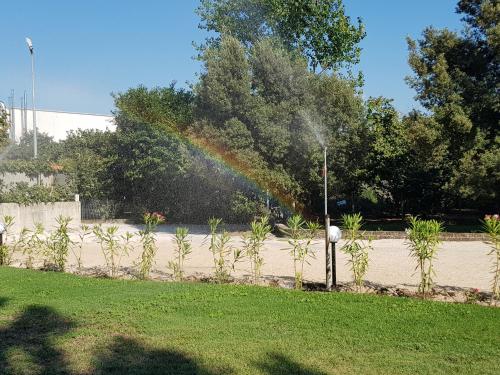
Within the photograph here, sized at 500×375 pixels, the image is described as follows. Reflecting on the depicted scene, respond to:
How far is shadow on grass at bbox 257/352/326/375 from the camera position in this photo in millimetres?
4183

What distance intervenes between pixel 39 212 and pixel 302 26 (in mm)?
16793

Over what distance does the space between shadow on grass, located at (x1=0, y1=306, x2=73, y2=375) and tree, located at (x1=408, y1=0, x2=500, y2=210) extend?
1499cm

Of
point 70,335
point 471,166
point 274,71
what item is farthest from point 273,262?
point 274,71

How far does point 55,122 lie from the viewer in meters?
50.4

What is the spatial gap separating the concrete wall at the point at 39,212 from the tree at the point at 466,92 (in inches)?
541

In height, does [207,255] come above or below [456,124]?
below

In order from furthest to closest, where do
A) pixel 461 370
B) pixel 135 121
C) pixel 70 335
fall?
1. pixel 135 121
2. pixel 70 335
3. pixel 461 370

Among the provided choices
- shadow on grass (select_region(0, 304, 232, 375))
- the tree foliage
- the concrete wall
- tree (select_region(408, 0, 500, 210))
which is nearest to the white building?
the tree foliage

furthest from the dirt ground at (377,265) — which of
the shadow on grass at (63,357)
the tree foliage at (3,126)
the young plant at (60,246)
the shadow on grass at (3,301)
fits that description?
the tree foliage at (3,126)

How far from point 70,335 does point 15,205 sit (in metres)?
16.8

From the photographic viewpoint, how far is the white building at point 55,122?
46969 millimetres

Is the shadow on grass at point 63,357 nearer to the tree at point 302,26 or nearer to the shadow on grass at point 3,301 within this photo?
the shadow on grass at point 3,301

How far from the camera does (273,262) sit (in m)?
11.6

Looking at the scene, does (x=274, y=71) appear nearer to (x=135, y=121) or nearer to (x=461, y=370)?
(x=135, y=121)
